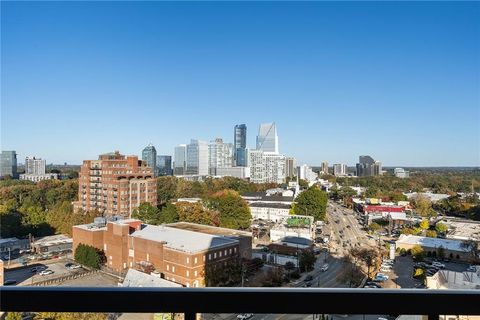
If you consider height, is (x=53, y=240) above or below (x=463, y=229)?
below

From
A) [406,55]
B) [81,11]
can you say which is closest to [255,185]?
[406,55]

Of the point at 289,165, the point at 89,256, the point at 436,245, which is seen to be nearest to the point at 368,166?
the point at 289,165

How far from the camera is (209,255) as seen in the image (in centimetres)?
256

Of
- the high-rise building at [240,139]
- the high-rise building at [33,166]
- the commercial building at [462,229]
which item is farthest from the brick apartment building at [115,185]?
the commercial building at [462,229]

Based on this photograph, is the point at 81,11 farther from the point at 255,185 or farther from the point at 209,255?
the point at 255,185

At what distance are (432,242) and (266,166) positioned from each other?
2927 millimetres

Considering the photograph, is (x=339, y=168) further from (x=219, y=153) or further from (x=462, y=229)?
(x=462, y=229)

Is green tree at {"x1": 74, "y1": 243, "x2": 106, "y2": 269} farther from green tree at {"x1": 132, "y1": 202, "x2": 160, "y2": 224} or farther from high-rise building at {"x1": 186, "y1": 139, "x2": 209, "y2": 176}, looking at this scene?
high-rise building at {"x1": 186, "y1": 139, "x2": 209, "y2": 176}

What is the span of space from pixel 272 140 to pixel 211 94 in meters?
0.79

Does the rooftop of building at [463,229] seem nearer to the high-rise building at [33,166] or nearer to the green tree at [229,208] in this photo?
the green tree at [229,208]

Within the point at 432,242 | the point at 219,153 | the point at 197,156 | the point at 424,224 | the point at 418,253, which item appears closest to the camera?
the point at 197,156

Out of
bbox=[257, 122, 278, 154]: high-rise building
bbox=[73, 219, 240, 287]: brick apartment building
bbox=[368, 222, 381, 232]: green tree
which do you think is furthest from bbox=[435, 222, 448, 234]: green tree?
bbox=[257, 122, 278, 154]: high-rise building

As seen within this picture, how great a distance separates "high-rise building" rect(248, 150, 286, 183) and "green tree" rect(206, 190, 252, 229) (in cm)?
56

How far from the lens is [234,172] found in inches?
180
